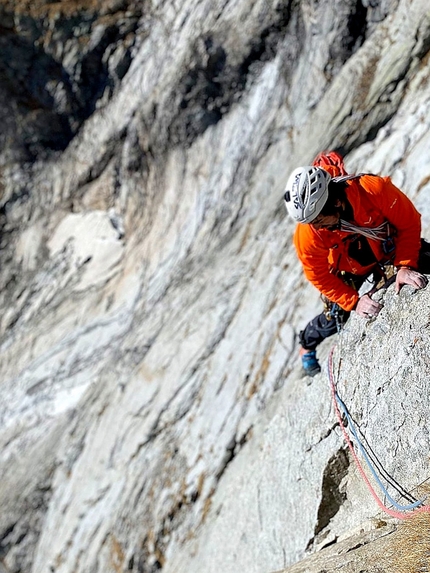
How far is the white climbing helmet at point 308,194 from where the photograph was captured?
6035 mm

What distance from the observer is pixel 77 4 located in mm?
25250

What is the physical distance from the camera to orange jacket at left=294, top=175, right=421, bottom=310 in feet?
20.5

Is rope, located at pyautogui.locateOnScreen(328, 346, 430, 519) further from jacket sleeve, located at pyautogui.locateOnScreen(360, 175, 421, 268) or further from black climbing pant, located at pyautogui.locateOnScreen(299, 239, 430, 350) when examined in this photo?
jacket sleeve, located at pyautogui.locateOnScreen(360, 175, 421, 268)

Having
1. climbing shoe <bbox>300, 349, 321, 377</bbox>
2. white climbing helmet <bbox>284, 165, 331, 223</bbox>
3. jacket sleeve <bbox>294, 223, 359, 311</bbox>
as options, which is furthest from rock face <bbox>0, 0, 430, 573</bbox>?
white climbing helmet <bbox>284, 165, 331, 223</bbox>

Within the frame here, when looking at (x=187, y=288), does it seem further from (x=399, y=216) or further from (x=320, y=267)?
(x=399, y=216)

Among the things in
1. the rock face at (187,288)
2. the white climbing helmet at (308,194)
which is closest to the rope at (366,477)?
the rock face at (187,288)

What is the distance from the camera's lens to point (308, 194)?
237 inches

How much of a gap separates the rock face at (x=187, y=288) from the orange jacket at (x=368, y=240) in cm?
64

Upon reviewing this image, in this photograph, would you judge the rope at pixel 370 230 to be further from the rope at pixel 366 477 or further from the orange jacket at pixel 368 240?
the rope at pixel 366 477

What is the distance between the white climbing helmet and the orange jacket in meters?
0.33

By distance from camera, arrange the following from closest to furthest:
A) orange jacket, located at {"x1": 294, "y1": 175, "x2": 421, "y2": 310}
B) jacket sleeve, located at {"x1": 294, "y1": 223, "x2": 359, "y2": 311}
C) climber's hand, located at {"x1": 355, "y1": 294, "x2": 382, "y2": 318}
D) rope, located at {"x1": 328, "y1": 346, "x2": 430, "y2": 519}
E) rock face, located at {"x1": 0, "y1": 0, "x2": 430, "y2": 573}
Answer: rope, located at {"x1": 328, "y1": 346, "x2": 430, "y2": 519} → orange jacket, located at {"x1": 294, "y1": 175, "x2": 421, "y2": 310} → climber's hand, located at {"x1": 355, "y1": 294, "x2": 382, "y2": 318} → jacket sleeve, located at {"x1": 294, "y1": 223, "x2": 359, "y2": 311} → rock face, located at {"x1": 0, "y1": 0, "x2": 430, "y2": 573}

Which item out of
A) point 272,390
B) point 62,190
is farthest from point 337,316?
point 62,190

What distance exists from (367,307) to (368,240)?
84 centimetres

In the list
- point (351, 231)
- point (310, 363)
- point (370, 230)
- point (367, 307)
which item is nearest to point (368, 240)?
point (370, 230)
